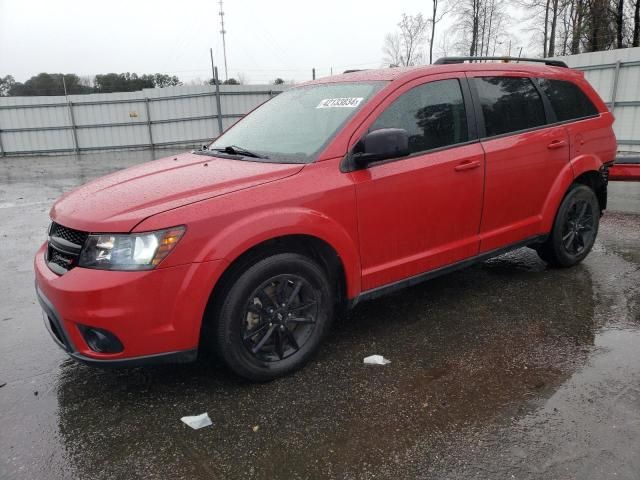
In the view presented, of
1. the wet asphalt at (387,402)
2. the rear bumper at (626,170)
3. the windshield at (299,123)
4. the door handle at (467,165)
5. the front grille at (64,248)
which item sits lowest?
the wet asphalt at (387,402)

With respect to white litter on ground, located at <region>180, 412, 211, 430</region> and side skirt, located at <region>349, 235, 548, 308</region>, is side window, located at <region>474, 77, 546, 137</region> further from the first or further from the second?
white litter on ground, located at <region>180, 412, 211, 430</region>

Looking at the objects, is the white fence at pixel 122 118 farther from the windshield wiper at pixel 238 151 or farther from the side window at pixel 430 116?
the side window at pixel 430 116

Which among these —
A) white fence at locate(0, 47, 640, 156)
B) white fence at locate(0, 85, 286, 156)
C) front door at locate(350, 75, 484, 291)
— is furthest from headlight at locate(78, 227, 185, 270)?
white fence at locate(0, 85, 286, 156)

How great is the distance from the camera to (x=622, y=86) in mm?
13227

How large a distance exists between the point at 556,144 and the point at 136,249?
3417mm

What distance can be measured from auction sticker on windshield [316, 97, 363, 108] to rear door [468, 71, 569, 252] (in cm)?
101

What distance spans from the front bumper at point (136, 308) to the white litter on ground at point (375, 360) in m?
1.12

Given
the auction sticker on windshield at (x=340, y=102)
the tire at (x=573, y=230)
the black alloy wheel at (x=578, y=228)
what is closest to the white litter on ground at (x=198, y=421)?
the auction sticker on windshield at (x=340, y=102)

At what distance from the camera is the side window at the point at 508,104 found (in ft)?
12.7

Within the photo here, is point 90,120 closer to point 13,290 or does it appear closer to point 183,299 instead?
point 13,290

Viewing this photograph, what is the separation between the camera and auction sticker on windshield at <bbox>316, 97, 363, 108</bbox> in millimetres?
3344

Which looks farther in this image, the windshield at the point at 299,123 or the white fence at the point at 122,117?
the white fence at the point at 122,117

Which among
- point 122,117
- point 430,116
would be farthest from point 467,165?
point 122,117

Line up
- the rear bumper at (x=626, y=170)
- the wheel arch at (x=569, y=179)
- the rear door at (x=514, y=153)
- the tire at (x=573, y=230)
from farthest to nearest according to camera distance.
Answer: the rear bumper at (x=626, y=170) < the tire at (x=573, y=230) < the wheel arch at (x=569, y=179) < the rear door at (x=514, y=153)
